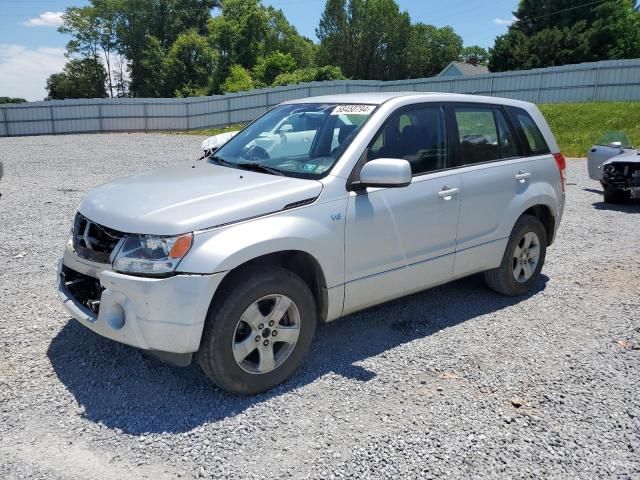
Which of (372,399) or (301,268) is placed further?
(301,268)

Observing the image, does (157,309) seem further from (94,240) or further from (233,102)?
(233,102)

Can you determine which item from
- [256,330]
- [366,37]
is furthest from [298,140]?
[366,37]

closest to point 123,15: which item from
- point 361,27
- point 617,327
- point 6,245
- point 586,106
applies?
point 361,27

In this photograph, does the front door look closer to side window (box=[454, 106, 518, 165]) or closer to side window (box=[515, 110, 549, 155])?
side window (box=[454, 106, 518, 165])

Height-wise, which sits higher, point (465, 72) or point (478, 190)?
point (465, 72)

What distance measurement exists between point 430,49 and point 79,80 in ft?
147

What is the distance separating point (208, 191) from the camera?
11.7 ft

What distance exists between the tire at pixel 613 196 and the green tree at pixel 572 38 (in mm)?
35054

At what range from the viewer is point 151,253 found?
3154mm

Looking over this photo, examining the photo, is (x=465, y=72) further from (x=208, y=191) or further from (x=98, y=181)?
(x=208, y=191)

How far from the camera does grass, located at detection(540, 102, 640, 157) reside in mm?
20000

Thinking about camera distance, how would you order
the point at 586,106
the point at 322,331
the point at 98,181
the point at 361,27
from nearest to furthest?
the point at 322,331
the point at 98,181
the point at 586,106
the point at 361,27

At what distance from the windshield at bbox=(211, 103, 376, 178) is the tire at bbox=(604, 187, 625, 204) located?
7.29 m

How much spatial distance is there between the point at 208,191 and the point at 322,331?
5.19 feet
